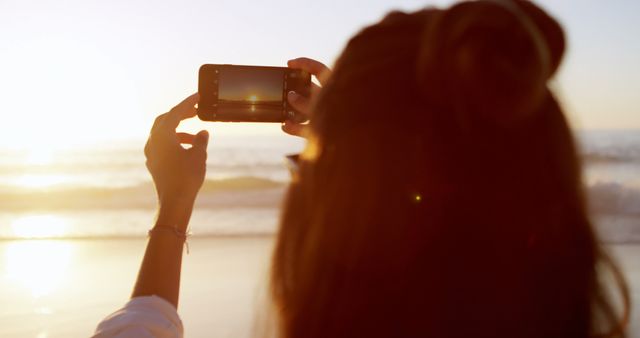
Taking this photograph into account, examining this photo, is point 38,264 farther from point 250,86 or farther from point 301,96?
point 301,96

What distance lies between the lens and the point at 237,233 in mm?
7820

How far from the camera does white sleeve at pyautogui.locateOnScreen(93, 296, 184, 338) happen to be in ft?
4.13

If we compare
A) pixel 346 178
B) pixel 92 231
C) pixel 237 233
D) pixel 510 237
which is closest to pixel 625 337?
pixel 510 237

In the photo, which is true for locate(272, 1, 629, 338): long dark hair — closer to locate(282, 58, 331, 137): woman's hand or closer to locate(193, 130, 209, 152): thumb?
locate(193, 130, 209, 152): thumb

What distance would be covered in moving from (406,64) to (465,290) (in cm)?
33

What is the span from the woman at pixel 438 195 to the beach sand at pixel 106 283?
357cm

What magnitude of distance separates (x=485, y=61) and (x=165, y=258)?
89cm

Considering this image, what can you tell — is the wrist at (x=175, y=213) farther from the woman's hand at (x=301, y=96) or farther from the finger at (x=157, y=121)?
the woman's hand at (x=301, y=96)

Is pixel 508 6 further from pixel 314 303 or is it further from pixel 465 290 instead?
pixel 314 303

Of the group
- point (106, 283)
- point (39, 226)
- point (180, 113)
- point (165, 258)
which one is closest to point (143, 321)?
point (165, 258)

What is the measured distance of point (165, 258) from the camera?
147cm

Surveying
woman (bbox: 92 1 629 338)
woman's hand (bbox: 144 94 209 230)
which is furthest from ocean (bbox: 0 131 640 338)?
woman's hand (bbox: 144 94 209 230)

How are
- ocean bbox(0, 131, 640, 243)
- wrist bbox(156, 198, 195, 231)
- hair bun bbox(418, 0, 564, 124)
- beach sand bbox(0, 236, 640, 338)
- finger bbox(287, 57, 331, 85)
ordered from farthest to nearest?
ocean bbox(0, 131, 640, 243), beach sand bbox(0, 236, 640, 338), finger bbox(287, 57, 331, 85), wrist bbox(156, 198, 195, 231), hair bun bbox(418, 0, 564, 124)

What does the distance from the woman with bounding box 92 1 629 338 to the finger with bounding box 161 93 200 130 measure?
2.72 feet
